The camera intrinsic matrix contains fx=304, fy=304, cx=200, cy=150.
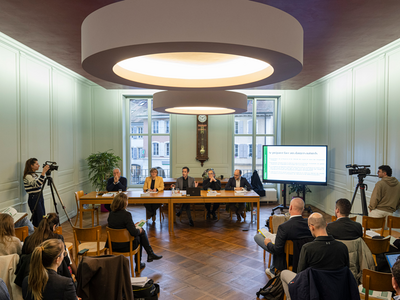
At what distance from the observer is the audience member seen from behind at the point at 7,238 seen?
290cm

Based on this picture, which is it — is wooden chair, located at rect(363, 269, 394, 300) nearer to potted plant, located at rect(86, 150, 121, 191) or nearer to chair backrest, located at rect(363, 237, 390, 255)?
chair backrest, located at rect(363, 237, 390, 255)

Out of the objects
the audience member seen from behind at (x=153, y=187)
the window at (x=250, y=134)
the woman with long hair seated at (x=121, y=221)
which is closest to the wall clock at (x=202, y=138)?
the window at (x=250, y=134)

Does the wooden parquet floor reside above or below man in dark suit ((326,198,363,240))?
below

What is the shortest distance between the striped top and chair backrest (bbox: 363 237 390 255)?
17.0ft

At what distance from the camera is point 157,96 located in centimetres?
577

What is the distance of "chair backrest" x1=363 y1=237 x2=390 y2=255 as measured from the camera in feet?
11.3

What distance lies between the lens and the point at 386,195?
202 inches

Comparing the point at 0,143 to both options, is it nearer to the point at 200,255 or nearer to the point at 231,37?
the point at 200,255

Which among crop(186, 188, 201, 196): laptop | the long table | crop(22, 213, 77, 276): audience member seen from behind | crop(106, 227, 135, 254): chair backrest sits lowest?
crop(106, 227, 135, 254): chair backrest

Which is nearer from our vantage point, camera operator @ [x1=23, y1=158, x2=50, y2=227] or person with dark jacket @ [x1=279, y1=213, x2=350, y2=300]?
person with dark jacket @ [x1=279, y1=213, x2=350, y2=300]

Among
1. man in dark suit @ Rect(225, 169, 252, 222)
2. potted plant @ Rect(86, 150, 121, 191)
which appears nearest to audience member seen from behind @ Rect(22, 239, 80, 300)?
man in dark suit @ Rect(225, 169, 252, 222)

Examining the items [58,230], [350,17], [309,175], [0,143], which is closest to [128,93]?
[0,143]

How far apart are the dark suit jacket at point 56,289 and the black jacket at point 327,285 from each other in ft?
5.80

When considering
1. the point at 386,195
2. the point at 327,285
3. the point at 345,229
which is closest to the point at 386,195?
the point at 386,195
